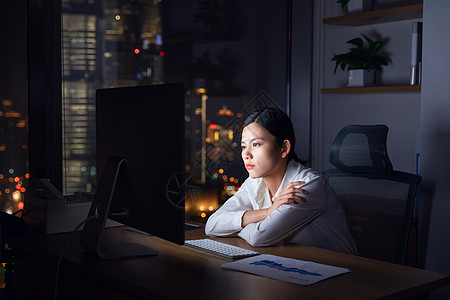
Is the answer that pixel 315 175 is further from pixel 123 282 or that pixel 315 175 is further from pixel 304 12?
pixel 304 12

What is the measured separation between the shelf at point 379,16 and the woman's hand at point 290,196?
1516mm

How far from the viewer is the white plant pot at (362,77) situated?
3340 mm

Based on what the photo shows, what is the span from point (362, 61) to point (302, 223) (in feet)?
5.36

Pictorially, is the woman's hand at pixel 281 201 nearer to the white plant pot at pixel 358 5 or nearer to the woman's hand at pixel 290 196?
the woman's hand at pixel 290 196

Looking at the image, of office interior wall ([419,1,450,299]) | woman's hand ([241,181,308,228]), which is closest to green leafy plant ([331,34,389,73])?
office interior wall ([419,1,450,299])

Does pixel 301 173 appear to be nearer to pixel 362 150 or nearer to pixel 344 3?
pixel 362 150

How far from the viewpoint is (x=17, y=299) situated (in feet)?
6.88

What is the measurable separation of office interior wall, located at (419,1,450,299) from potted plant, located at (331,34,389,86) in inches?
29.7

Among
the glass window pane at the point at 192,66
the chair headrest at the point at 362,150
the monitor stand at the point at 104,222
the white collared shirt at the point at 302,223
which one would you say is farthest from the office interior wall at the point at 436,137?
the monitor stand at the point at 104,222

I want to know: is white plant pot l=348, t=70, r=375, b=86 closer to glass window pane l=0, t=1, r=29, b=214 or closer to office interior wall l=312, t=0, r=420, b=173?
office interior wall l=312, t=0, r=420, b=173

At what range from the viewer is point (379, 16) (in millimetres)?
3219

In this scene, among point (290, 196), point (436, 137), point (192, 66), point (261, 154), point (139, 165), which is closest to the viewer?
point (139, 165)

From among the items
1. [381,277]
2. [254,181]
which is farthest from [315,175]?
[381,277]

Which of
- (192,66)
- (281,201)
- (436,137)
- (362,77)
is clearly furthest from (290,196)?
(362,77)
